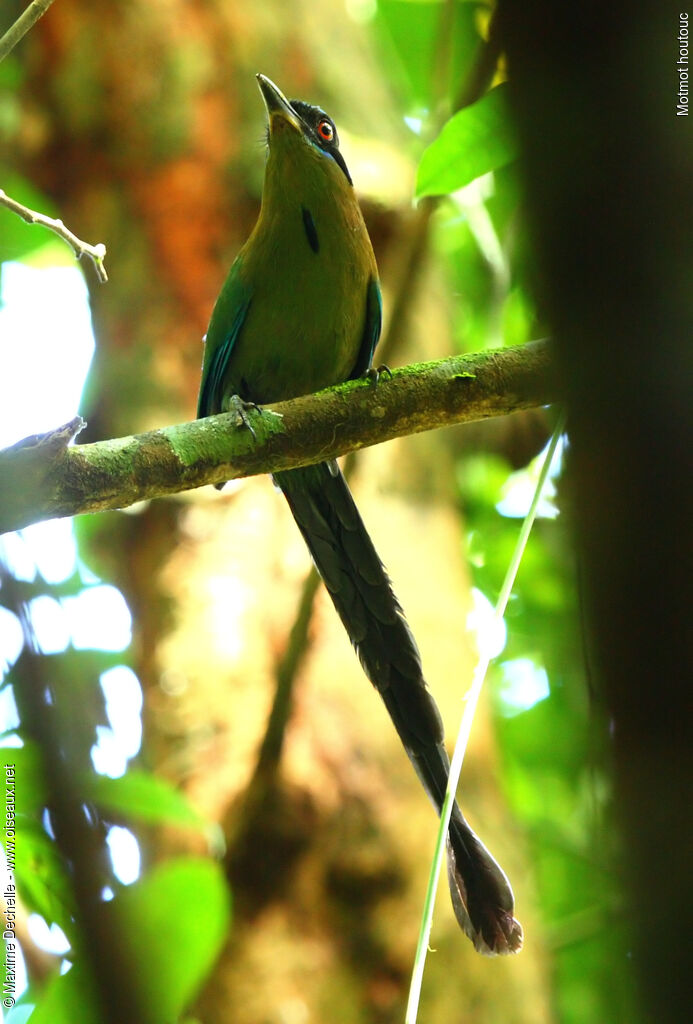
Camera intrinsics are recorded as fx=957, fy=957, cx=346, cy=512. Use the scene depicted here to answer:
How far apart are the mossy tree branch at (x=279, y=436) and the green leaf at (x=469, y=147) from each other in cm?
49

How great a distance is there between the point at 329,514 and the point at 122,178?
7.72 feet

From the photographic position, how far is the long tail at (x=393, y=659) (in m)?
2.71

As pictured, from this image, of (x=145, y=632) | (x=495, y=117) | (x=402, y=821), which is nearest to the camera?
(x=495, y=117)

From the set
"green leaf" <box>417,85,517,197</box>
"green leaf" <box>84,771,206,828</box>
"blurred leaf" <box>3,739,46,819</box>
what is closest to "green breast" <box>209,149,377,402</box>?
"green leaf" <box>417,85,517,197</box>

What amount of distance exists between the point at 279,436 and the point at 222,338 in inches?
46.2

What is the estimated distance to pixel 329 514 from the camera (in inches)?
138

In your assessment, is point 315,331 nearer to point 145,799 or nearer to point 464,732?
point 464,732

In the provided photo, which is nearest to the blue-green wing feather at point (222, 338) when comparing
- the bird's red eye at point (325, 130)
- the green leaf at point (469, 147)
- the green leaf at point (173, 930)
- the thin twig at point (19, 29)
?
the bird's red eye at point (325, 130)

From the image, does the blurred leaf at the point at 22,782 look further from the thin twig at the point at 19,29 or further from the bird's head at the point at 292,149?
the bird's head at the point at 292,149

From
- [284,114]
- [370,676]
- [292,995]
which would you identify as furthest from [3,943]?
[284,114]

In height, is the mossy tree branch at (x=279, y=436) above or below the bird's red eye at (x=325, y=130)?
below

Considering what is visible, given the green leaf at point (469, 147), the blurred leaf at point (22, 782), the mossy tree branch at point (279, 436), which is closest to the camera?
the blurred leaf at point (22, 782)

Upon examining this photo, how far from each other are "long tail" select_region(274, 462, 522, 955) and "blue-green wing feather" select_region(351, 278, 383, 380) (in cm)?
52

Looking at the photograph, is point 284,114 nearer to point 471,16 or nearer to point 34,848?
point 471,16
